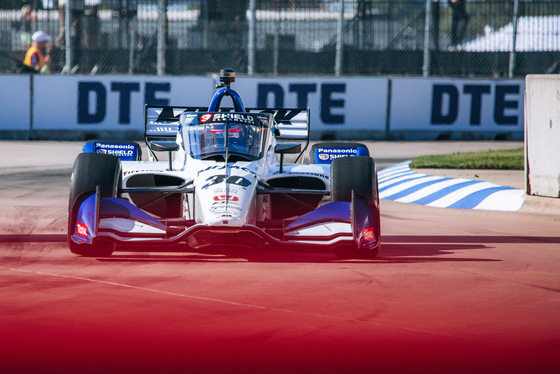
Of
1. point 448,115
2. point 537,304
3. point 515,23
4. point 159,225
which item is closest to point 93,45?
Answer: point 448,115

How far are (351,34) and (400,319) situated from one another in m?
14.1

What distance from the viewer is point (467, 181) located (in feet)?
35.1

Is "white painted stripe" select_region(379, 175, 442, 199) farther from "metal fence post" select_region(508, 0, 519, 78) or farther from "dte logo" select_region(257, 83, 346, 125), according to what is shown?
"metal fence post" select_region(508, 0, 519, 78)

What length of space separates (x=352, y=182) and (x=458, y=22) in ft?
41.7

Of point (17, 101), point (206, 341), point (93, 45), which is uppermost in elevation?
point (93, 45)

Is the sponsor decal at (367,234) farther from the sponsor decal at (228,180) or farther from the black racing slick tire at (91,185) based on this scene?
the black racing slick tire at (91,185)

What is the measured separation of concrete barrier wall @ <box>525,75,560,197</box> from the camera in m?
8.99

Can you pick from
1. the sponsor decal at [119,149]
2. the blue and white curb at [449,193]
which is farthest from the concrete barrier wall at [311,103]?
the sponsor decal at [119,149]

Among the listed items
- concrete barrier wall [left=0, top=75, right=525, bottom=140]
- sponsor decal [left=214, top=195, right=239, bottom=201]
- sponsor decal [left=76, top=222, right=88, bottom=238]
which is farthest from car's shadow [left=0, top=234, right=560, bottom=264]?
concrete barrier wall [left=0, top=75, right=525, bottom=140]

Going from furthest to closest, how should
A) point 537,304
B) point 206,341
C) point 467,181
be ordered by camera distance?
point 467,181 < point 537,304 < point 206,341

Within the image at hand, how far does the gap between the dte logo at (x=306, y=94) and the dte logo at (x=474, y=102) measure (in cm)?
193

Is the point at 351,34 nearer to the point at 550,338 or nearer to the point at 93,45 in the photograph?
the point at 93,45

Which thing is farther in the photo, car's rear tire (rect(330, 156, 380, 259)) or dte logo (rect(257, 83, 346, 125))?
dte logo (rect(257, 83, 346, 125))

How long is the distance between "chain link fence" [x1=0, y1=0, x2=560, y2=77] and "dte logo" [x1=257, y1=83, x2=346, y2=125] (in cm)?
51
